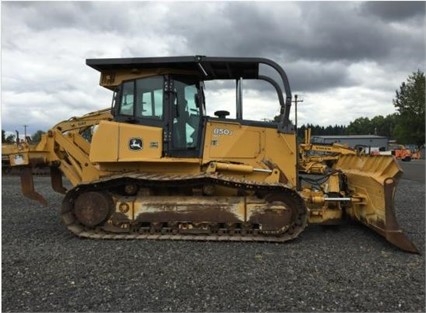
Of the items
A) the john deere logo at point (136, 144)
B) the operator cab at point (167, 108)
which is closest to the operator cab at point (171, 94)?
the operator cab at point (167, 108)

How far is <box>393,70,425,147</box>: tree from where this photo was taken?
7375 cm

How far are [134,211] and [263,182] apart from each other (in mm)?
2164

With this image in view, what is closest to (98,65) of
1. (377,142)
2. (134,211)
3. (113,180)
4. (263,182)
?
(113,180)

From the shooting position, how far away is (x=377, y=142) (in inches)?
3253

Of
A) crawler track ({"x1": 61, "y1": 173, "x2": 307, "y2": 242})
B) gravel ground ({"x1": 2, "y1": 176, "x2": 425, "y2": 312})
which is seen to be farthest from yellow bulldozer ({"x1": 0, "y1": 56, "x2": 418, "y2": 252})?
gravel ground ({"x1": 2, "y1": 176, "x2": 425, "y2": 312})

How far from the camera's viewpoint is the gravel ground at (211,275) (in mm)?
4512

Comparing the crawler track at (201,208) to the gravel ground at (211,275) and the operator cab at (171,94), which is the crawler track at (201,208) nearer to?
the gravel ground at (211,275)

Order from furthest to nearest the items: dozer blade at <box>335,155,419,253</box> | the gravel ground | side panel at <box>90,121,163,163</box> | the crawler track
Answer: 1. side panel at <box>90,121,163,163</box>
2. the crawler track
3. dozer blade at <box>335,155,419,253</box>
4. the gravel ground

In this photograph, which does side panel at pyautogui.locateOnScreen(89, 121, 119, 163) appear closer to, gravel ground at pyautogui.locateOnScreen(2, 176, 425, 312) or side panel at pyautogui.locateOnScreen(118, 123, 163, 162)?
side panel at pyautogui.locateOnScreen(118, 123, 163, 162)

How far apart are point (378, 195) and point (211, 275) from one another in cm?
327

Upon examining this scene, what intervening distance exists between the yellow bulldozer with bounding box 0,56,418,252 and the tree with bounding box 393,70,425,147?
7155cm

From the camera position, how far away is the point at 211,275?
5387 mm

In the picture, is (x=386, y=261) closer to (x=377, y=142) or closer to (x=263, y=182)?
(x=263, y=182)

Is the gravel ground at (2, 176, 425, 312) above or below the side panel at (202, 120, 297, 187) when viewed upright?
below
